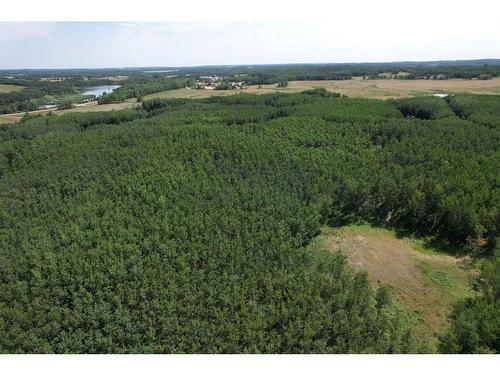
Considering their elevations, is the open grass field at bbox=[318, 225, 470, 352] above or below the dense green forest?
below

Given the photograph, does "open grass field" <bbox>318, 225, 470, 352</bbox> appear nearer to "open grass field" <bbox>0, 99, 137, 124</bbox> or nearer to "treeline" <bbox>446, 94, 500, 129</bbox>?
"treeline" <bbox>446, 94, 500, 129</bbox>

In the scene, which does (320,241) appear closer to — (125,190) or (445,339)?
(445,339)

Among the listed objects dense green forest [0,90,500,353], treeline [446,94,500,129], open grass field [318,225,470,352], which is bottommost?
open grass field [318,225,470,352]

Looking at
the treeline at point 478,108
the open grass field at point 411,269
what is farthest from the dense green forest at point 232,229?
the open grass field at point 411,269

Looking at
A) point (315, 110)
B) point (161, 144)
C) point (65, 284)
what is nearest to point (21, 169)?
point (161, 144)

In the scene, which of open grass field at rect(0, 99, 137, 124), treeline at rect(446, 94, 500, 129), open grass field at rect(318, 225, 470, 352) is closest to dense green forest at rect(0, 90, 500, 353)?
treeline at rect(446, 94, 500, 129)

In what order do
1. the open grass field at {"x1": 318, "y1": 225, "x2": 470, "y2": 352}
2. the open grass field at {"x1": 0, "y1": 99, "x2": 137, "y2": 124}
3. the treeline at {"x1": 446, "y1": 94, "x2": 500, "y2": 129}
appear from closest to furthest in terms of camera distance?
the open grass field at {"x1": 318, "y1": 225, "x2": 470, "y2": 352}, the treeline at {"x1": 446, "y1": 94, "x2": 500, "y2": 129}, the open grass field at {"x1": 0, "y1": 99, "x2": 137, "y2": 124}
